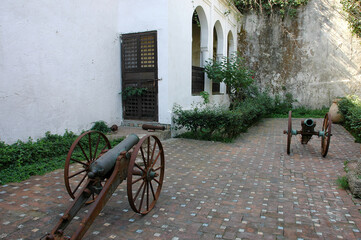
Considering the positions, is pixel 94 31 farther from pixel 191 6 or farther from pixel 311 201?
pixel 311 201

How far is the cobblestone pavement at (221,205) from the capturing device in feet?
9.49

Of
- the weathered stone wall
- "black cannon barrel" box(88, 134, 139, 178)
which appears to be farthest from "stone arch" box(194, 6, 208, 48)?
"black cannon barrel" box(88, 134, 139, 178)

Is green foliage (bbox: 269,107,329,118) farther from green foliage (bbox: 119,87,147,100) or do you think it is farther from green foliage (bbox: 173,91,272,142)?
green foliage (bbox: 119,87,147,100)

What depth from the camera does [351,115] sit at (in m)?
9.01

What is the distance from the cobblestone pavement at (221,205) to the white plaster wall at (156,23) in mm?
2385

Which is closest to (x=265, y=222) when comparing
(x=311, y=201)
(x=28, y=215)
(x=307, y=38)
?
(x=311, y=201)

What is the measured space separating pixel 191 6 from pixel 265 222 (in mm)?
7492

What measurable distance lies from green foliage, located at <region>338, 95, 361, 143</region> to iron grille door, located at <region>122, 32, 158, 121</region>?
19.4 ft

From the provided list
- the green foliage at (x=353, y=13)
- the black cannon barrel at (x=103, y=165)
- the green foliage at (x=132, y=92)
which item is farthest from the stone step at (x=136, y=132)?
the green foliage at (x=353, y=13)

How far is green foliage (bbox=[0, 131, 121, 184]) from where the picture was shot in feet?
14.7

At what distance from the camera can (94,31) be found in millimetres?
7219

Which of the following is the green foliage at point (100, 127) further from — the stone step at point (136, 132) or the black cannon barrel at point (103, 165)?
the black cannon barrel at point (103, 165)

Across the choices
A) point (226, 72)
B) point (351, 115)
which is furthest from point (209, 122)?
point (351, 115)

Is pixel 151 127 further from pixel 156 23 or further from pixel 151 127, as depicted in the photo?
pixel 156 23
